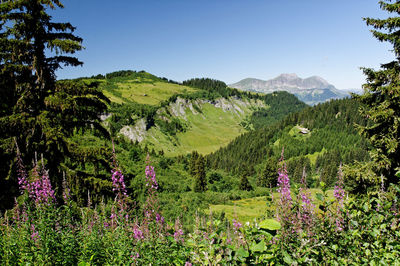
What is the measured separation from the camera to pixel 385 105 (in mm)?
10719

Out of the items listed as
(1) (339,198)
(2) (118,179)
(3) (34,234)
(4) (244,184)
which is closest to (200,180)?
(4) (244,184)

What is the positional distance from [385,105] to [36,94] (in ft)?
52.4

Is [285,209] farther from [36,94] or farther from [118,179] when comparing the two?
[36,94]

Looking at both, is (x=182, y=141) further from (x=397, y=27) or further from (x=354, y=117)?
(x=397, y=27)

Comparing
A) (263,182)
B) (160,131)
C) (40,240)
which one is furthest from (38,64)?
(160,131)

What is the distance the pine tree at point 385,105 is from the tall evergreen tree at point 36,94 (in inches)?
548

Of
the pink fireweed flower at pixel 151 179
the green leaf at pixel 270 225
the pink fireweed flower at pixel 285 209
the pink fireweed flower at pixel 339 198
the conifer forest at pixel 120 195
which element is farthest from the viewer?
the pink fireweed flower at pixel 151 179

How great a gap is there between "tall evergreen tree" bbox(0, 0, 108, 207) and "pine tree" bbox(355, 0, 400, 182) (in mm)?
13932

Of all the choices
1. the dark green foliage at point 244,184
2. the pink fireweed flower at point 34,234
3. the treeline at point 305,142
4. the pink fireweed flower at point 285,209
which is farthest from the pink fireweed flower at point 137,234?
the treeline at point 305,142

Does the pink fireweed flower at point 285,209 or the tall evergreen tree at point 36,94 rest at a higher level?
the tall evergreen tree at point 36,94

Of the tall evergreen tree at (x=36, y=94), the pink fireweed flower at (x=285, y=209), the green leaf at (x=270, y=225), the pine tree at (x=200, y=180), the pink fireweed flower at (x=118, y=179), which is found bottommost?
the pine tree at (x=200, y=180)

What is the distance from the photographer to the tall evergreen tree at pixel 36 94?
9.46m

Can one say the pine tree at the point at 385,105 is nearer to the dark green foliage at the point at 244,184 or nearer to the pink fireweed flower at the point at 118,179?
the pink fireweed flower at the point at 118,179

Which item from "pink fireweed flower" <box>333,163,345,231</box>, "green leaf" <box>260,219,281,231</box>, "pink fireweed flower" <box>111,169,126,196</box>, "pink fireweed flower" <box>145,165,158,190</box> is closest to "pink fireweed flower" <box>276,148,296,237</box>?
"pink fireweed flower" <box>333,163,345,231</box>
